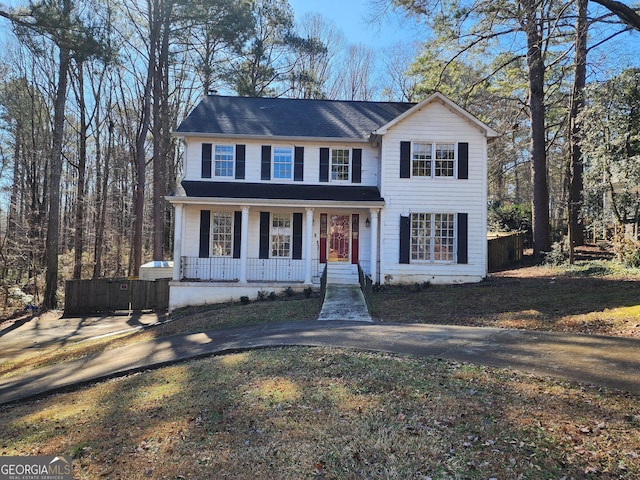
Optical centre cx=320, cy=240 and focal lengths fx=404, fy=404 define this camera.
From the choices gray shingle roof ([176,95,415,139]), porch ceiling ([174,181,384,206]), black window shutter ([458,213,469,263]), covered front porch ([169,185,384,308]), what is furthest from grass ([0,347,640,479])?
gray shingle roof ([176,95,415,139])

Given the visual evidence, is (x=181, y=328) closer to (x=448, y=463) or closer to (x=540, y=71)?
(x=448, y=463)

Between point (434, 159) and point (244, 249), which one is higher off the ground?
point (434, 159)

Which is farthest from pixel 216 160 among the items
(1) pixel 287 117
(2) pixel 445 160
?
(2) pixel 445 160

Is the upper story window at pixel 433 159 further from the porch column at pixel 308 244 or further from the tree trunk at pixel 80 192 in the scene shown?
the tree trunk at pixel 80 192

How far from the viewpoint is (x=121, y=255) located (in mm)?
29625

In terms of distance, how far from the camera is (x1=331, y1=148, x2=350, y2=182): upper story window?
1602cm

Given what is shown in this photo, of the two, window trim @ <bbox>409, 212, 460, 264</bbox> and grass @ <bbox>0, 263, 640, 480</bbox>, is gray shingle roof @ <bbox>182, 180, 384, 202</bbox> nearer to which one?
window trim @ <bbox>409, 212, 460, 264</bbox>

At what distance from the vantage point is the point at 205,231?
1539cm

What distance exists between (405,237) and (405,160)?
111 inches

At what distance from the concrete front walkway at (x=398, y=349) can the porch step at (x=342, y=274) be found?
212 inches

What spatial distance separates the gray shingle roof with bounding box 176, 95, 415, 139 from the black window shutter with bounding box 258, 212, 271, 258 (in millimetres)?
3215

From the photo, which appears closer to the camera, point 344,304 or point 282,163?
point 344,304

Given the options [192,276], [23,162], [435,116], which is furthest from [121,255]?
[435,116]

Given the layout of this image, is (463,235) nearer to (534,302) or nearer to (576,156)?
(534,302)
